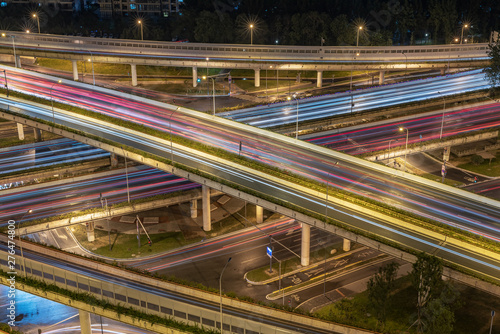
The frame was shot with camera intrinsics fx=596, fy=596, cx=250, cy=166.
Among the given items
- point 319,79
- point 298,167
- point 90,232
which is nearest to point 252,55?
point 319,79

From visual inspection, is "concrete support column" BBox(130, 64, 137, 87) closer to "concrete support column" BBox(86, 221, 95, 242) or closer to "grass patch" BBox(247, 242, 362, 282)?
"concrete support column" BBox(86, 221, 95, 242)

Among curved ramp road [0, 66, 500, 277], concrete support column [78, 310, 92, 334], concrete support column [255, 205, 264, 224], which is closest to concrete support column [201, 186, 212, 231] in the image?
curved ramp road [0, 66, 500, 277]

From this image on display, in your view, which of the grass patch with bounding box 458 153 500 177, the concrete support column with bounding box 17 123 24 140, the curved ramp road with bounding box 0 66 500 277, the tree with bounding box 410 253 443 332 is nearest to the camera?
the tree with bounding box 410 253 443 332

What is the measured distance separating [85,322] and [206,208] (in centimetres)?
2630

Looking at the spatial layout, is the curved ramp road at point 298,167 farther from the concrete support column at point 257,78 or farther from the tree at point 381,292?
the concrete support column at point 257,78

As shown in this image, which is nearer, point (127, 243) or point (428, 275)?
point (428, 275)

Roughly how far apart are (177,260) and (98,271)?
1644 cm

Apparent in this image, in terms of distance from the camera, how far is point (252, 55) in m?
127

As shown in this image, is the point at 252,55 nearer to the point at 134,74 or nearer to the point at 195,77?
the point at 195,77

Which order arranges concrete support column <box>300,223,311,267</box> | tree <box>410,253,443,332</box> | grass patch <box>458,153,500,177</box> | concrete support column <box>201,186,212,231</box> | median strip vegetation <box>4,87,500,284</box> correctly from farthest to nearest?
grass patch <box>458,153,500,177</box>
concrete support column <box>201,186,212,231</box>
concrete support column <box>300,223,311,267</box>
median strip vegetation <box>4,87,500,284</box>
tree <box>410,253,443,332</box>

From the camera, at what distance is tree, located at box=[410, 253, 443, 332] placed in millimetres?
51781

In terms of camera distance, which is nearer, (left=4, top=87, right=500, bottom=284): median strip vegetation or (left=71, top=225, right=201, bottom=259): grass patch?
(left=4, top=87, right=500, bottom=284): median strip vegetation

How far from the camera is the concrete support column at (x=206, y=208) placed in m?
76.7

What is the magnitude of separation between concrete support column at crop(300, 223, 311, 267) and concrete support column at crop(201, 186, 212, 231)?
14218 millimetres
